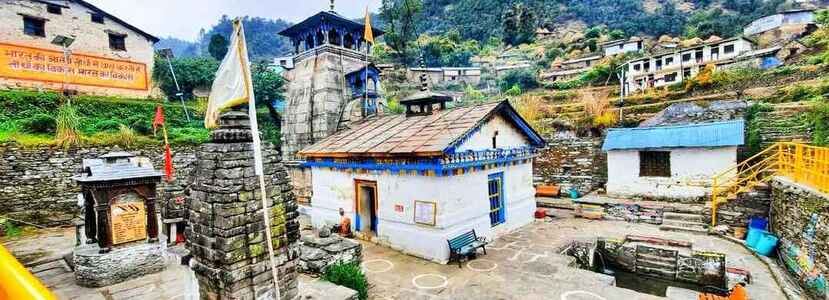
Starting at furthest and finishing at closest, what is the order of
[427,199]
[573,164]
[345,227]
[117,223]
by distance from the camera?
Result: [573,164] → [345,227] → [427,199] → [117,223]

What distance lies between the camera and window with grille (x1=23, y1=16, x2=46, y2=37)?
694 inches

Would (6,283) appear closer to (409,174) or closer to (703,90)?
(409,174)

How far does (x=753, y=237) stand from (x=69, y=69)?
29.9m

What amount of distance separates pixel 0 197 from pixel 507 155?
64.5 feet

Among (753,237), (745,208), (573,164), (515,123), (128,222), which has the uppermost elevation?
(515,123)

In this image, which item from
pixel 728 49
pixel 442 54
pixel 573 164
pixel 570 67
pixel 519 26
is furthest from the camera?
pixel 519 26

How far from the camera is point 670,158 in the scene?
49.4ft

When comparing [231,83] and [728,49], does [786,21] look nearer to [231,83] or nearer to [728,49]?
[728,49]

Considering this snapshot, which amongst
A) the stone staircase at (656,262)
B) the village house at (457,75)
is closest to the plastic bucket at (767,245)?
the stone staircase at (656,262)

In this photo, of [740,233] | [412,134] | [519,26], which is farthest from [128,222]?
[519,26]

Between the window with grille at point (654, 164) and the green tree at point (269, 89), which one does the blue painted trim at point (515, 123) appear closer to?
the window with grille at point (654, 164)

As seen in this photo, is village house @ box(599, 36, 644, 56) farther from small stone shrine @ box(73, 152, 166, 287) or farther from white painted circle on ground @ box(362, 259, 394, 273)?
small stone shrine @ box(73, 152, 166, 287)

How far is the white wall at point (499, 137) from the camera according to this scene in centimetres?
1071

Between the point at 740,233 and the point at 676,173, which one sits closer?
the point at 740,233
